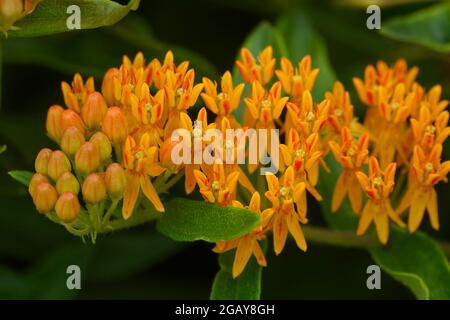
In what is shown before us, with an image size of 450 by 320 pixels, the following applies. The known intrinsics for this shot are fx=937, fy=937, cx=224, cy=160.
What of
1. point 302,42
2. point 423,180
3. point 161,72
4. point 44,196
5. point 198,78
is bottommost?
point 44,196

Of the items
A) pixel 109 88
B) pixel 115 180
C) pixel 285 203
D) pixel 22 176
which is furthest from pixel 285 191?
pixel 22 176

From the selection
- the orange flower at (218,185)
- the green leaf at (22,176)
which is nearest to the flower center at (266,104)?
the orange flower at (218,185)

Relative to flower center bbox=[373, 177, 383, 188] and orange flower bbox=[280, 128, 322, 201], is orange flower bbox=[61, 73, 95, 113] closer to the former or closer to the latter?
orange flower bbox=[280, 128, 322, 201]

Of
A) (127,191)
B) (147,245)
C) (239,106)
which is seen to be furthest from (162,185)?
(147,245)

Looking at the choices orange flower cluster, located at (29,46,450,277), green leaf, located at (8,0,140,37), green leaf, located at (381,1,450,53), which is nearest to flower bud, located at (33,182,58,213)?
orange flower cluster, located at (29,46,450,277)

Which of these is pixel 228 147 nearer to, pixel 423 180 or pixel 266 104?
pixel 266 104
